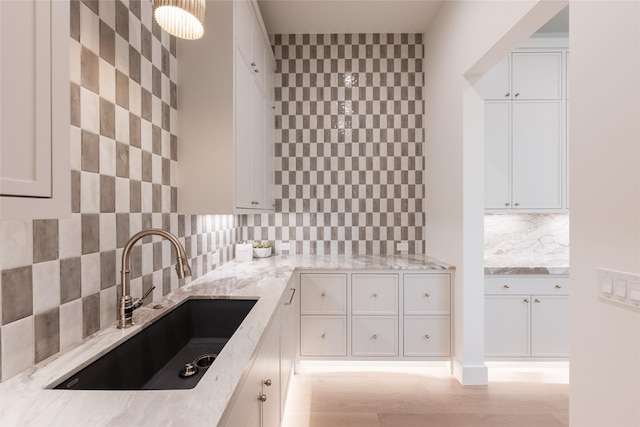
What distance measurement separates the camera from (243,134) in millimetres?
1991

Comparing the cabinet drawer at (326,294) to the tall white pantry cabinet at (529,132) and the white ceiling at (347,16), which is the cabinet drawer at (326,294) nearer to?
the tall white pantry cabinet at (529,132)

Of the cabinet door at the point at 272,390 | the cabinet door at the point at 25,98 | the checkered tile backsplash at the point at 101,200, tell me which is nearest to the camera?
the cabinet door at the point at 25,98

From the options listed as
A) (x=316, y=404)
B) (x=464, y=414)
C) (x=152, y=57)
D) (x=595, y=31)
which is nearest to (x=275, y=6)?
(x=152, y=57)

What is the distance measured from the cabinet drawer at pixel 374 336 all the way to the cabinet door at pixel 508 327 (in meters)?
0.76

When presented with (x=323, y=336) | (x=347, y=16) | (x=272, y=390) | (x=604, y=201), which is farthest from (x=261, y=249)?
(x=604, y=201)

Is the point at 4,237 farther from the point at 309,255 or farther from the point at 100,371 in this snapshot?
the point at 309,255

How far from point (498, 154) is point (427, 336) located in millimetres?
1685

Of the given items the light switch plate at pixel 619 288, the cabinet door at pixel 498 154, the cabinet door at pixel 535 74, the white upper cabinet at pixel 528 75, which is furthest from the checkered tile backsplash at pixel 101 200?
the cabinet door at pixel 535 74

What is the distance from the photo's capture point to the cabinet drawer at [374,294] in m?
2.56

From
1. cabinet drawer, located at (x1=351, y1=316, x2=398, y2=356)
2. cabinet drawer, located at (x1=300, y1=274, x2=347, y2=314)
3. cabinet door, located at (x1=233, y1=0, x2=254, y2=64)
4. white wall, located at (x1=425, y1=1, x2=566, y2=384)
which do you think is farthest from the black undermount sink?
white wall, located at (x1=425, y1=1, x2=566, y2=384)

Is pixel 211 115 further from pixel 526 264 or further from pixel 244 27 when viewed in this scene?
pixel 526 264

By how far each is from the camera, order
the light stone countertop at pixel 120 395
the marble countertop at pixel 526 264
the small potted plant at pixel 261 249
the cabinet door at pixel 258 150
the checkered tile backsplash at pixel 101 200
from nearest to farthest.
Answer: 1. the light stone countertop at pixel 120 395
2. the checkered tile backsplash at pixel 101 200
3. the cabinet door at pixel 258 150
4. the marble countertop at pixel 526 264
5. the small potted plant at pixel 261 249

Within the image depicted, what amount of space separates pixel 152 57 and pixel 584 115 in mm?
1918

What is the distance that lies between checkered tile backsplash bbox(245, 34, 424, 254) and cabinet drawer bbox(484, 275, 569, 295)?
3.12ft
